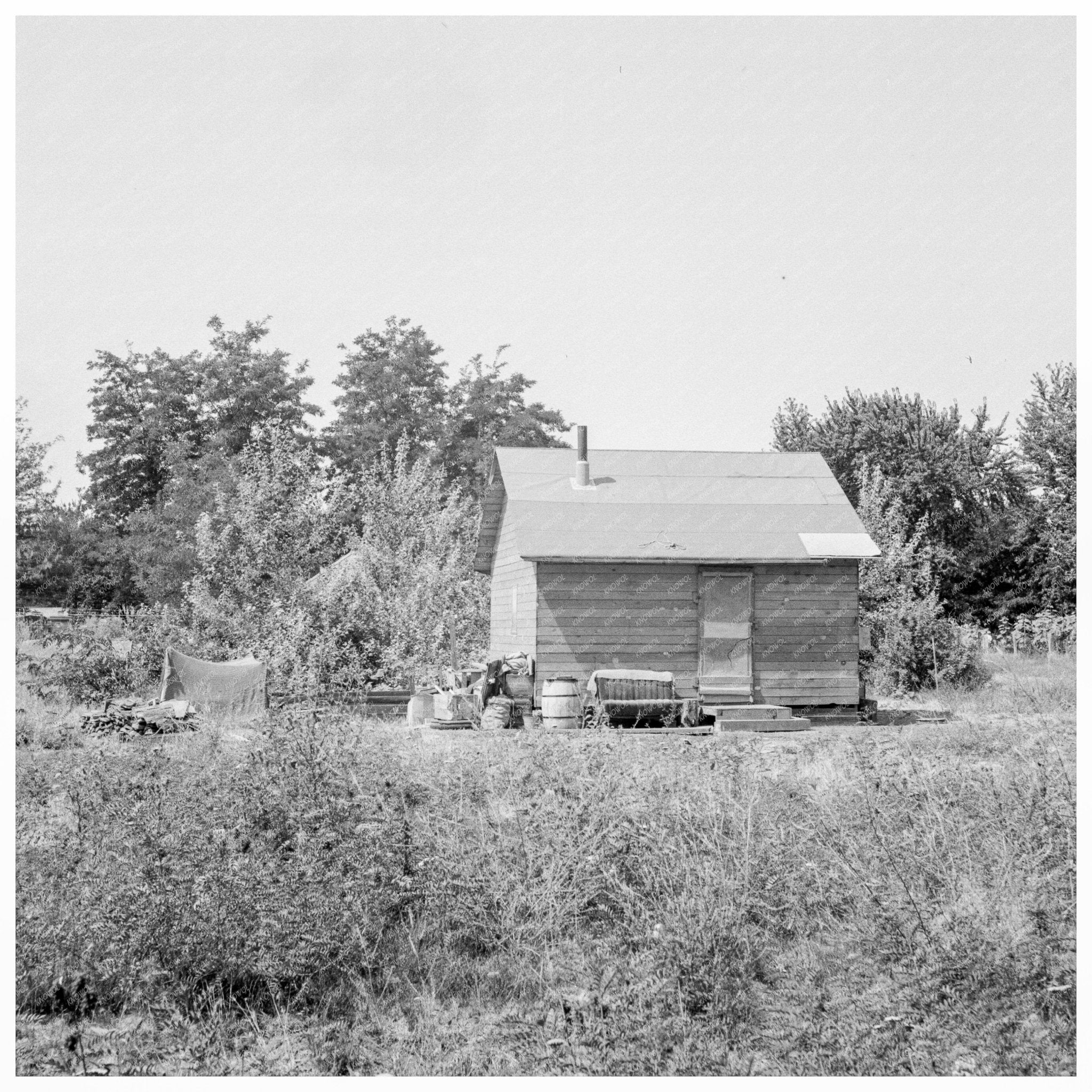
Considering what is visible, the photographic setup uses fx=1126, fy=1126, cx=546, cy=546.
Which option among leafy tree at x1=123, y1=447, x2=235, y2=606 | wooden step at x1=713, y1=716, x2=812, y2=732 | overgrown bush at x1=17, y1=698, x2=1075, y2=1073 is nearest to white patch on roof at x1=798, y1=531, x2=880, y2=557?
wooden step at x1=713, y1=716, x2=812, y2=732

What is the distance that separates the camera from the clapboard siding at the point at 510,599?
1894 cm

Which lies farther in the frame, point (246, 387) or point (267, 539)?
point (246, 387)

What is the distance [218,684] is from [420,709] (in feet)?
9.98

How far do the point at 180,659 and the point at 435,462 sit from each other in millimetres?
32045

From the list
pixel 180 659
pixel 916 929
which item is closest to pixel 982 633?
pixel 180 659

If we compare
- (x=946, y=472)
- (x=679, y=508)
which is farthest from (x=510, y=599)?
(x=946, y=472)

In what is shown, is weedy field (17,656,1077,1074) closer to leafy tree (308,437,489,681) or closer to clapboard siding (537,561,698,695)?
leafy tree (308,437,489,681)

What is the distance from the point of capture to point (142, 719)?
13.6 meters

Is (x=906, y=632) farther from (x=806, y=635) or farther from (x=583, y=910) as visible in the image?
(x=583, y=910)

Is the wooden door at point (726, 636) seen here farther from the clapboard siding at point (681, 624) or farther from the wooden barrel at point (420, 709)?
the wooden barrel at point (420, 709)

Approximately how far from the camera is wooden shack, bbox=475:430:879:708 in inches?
727

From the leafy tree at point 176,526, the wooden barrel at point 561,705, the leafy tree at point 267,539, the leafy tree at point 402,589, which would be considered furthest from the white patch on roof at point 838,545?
the leafy tree at point 176,526

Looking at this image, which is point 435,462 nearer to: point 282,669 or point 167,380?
point 167,380

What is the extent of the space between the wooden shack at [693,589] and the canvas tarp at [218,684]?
180 inches
